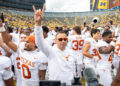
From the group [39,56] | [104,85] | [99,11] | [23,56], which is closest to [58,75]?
[39,56]

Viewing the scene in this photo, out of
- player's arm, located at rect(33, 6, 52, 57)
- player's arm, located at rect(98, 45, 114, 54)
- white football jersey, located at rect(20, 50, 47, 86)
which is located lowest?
white football jersey, located at rect(20, 50, 47, 86)

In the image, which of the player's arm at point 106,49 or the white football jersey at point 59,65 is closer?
the white football jersey at point 59,65

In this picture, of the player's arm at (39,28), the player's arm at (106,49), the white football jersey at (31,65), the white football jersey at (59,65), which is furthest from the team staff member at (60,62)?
the player's arm at (106,49)

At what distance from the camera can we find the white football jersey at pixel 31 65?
2.64 meters

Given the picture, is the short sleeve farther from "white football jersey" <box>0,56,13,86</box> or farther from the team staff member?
"white football jersey" <box>0,56,13,86</box>

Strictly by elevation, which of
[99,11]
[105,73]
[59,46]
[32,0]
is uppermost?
[32,0]

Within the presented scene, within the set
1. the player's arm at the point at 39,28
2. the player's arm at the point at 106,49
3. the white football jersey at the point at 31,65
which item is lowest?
the white football jersey at the point at 31,65

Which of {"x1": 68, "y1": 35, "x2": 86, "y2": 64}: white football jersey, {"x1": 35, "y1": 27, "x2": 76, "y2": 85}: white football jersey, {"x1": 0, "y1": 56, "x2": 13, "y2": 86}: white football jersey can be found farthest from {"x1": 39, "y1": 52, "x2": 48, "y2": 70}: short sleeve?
{"x1": 68, "y1": 35, "x2": 86, "y2": 64}: white football jersey

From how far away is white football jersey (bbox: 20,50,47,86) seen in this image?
2.64m

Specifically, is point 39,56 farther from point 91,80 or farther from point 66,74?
point 91,80

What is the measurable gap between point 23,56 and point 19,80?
1.30m

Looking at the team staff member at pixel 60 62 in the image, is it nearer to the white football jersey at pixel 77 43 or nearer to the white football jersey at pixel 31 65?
the white football jersey at pixel 31 65

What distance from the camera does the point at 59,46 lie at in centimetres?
233

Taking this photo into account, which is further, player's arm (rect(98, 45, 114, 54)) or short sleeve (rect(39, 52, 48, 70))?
player's arm (rect(98, 45, 114, 54))
